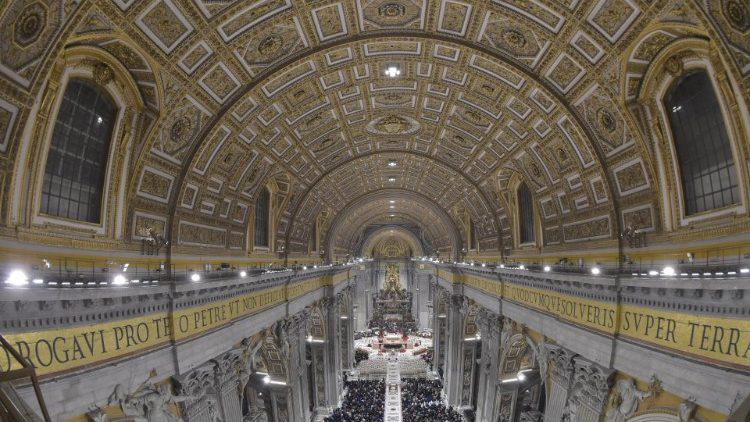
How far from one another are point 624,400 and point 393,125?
52.4ft

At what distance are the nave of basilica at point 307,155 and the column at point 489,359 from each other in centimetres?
20

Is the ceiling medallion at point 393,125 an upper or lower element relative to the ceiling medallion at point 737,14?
upper

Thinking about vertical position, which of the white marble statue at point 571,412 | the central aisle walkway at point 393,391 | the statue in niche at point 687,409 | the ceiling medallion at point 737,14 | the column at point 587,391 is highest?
the ceiling medallion at point 737,14

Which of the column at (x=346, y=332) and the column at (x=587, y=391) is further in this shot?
the column at (x=346, y=332)

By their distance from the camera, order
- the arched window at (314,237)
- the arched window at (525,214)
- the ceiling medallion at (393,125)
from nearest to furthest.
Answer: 1. the ceiling medallion at (393,125)
2. the arched window at (525,214)
3. the arched window at (314,237)

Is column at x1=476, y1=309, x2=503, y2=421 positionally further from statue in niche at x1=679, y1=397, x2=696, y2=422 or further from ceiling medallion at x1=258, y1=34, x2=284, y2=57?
ceiling medallion at x1=258, y1=34, x2=284, y2=57

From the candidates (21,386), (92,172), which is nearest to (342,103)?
(92,172)

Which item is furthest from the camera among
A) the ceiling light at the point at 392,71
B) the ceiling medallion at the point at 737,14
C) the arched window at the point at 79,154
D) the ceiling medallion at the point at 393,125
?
the ceiling medallion at the point at 393,125

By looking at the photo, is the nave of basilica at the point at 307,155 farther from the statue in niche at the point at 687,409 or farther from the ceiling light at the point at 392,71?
the ceiling light at the point at 392,71

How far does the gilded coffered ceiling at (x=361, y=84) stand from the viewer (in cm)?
899

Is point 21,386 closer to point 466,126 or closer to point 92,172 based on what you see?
point 92,172

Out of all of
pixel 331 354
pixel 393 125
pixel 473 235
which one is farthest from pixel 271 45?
pixel 473 235

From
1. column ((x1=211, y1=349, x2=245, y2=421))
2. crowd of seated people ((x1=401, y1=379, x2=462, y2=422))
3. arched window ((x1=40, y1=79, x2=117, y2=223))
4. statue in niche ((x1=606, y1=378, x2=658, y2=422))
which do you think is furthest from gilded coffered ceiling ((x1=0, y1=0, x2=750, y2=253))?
crowd of seated people ((x1=401, y1=379, x2=462, y2=422))

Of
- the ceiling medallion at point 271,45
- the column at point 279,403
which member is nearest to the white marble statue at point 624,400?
the ceiling medallion at point 271,45
